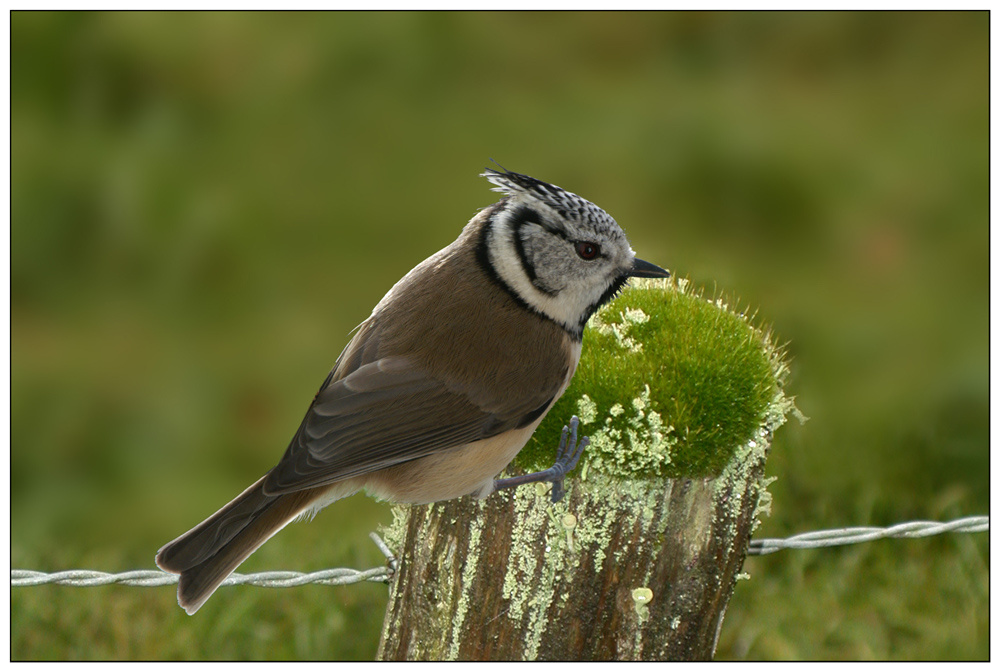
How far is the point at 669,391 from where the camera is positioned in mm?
2174

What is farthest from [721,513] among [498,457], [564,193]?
[564,193]

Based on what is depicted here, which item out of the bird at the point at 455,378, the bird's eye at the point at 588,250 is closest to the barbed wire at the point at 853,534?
the bird at the point at 455,378

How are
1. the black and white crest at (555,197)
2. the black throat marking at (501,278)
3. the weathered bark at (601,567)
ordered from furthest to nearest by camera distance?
the black throat marking at (501,278) → the black and white crest at (555,197) → the weathered bark at (601,567)

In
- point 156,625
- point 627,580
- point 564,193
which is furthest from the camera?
point 156,625

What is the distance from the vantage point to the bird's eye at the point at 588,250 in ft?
7.64

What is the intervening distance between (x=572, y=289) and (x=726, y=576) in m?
0.74

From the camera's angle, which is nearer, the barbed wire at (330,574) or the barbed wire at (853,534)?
the barbed wire at (330,574)

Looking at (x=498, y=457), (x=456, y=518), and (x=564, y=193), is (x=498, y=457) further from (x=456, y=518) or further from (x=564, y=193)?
(x=564, y=193)

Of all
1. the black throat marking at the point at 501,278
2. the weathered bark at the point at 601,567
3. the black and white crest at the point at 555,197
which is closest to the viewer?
the weathered bark at the point at 601,567

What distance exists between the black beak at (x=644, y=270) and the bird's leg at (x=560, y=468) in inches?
15.2

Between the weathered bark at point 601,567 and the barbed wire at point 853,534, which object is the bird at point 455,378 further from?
the barbed wire at point 853,534

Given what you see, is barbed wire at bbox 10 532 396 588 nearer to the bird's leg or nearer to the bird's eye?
the bird's leg

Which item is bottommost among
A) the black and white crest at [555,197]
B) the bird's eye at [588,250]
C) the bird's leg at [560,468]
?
the bird's leg at [560,468]

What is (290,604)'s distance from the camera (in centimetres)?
331
